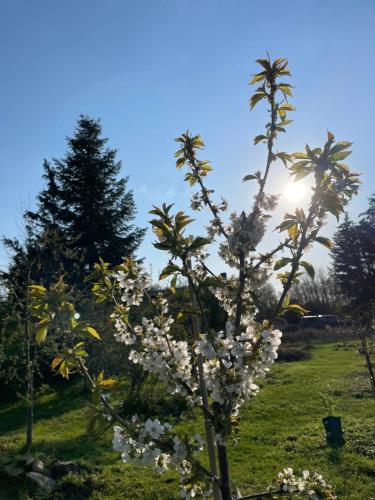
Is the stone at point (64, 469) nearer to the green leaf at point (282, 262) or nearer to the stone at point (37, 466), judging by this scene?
the stone at point (37, 466)

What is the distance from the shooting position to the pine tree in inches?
770

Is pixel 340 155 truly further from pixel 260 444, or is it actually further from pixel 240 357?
pixel 260 444

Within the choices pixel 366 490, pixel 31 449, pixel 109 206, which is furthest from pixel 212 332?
pixel 109 206

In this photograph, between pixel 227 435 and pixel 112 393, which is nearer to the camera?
pixel 227 435

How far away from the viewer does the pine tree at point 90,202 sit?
1956cm

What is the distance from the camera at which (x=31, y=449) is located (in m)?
7.44

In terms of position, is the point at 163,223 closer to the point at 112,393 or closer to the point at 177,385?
the point at 177,385

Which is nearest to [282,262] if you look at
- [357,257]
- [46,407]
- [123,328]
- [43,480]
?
[123,328]

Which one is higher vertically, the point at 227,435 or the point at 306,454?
the point at 227,435

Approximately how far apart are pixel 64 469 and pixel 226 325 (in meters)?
5.22

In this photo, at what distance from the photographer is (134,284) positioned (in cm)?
233

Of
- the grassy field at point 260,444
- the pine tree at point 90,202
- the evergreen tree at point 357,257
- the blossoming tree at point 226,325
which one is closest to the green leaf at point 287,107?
the blossoming tree at point 226,325

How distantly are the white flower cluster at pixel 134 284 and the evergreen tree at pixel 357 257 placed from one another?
85.8 feet

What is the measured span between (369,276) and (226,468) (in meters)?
27.5
